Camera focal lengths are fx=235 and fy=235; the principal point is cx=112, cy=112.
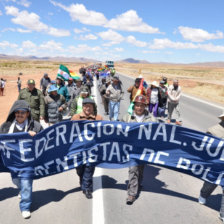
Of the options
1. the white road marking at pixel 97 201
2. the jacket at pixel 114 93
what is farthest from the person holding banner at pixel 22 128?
the jacket at pixel 114 93

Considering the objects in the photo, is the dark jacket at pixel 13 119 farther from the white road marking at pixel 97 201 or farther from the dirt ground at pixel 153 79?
the dirt ground at pixel 153 79

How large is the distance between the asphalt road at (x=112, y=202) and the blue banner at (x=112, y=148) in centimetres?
57

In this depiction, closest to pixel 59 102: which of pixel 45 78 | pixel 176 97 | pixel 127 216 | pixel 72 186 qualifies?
pixel 72 186

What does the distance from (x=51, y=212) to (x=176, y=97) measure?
719 cm

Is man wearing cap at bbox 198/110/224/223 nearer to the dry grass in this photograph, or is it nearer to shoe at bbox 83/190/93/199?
shoe at bbox 83/190/93/199

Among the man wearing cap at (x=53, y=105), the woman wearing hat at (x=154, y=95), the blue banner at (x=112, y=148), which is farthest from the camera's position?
the woman wearing hat at (x=154, y=95)

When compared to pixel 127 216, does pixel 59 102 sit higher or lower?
higher

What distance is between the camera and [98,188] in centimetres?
457

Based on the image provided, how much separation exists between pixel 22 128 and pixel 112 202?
1.98 meters

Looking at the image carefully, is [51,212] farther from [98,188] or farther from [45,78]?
[45,78]

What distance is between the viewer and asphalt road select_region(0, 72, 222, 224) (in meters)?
3.65

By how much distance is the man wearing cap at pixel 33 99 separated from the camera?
6.02m

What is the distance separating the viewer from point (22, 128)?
3.81 metres

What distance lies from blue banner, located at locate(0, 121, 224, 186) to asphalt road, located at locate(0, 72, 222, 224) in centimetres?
57
